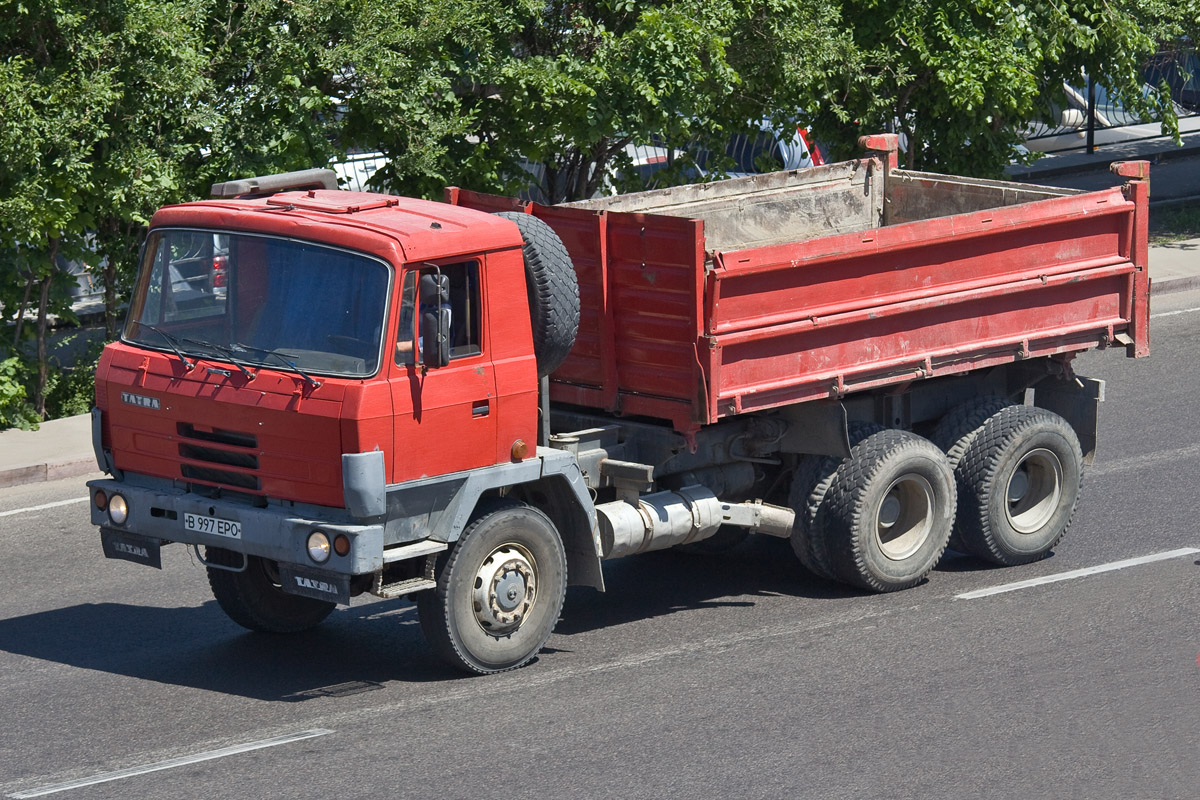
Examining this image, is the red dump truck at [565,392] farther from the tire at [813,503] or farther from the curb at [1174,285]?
the curb at [1174,285]

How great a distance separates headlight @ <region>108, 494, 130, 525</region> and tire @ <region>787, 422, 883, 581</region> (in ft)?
12.2

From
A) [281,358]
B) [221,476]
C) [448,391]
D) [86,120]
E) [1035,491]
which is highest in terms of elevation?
[86,120]

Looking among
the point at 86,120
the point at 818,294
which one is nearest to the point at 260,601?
the point at 818,294

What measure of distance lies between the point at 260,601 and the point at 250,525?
116 cm

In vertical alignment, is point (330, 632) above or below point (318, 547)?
below

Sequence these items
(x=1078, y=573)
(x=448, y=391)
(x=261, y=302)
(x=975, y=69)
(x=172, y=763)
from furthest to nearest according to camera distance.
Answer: (x=975, y=69) < (x=1078, y=573) < (x=261, y=302) < (x=448, y=391) < (x=172, y=763)

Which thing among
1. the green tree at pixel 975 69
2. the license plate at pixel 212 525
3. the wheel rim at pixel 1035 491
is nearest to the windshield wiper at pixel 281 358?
the license plate at pixel 212 525

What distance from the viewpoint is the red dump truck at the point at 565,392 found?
811 cm

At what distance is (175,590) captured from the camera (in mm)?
10289

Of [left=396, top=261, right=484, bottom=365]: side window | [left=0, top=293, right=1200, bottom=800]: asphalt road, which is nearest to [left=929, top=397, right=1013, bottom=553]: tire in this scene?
[left=0, top=293, right=1200, bottom=800]: asphalt road

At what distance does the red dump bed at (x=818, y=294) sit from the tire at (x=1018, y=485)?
0.46 metres

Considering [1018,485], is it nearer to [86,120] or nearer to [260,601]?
[260,601]

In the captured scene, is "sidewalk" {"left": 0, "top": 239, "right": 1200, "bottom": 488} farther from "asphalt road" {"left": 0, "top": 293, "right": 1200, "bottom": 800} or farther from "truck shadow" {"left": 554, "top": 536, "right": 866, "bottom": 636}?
"truck shadow" {"left": 554, "top": 536, "right": 866, "bottom": 636}

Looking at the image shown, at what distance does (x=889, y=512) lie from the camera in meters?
10.1
